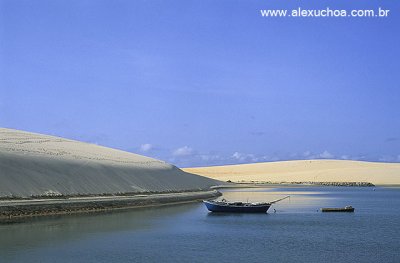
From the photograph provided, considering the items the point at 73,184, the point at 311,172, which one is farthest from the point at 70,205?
the point at 311,172

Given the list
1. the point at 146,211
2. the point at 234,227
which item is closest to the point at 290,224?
the point at 234,227

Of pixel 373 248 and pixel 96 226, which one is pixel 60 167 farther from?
pixel 373 248

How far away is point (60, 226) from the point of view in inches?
1414

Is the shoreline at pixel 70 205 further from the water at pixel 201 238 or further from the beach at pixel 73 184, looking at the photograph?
the water at pixel 201 238

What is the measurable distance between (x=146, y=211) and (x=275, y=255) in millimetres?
24451

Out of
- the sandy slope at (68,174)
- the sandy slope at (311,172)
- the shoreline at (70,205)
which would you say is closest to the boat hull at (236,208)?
the shoreline at (70,205)

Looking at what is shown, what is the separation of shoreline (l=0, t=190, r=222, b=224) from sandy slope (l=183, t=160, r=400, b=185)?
82904mm

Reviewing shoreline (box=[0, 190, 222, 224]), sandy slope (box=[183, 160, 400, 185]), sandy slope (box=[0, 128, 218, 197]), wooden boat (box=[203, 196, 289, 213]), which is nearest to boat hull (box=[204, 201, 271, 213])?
wooden boat (box=[203, 196, 289, 213])

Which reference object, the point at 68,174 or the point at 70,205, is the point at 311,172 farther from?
the point at 70,205

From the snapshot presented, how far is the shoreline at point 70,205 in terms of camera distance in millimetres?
39659

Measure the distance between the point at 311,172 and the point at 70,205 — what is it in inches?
4341

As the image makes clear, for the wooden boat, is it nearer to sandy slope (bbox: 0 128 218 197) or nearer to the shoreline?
the shoreline

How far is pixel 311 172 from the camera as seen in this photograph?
489 feet

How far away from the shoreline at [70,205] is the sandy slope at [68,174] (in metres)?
3.18
